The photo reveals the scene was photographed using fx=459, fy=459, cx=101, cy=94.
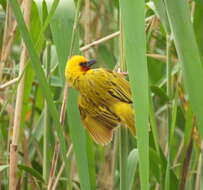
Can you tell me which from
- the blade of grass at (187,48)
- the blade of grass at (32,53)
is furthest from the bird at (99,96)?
the blade of grass at (187,48)

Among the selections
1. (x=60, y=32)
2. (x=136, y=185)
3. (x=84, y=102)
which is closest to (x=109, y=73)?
(x=84, y=102)

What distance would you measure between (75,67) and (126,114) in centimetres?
21

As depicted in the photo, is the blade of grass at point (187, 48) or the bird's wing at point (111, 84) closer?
the blade of grass at point (187, 48)

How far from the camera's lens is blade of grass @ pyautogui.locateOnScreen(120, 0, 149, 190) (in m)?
0.78

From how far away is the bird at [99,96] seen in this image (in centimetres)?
129

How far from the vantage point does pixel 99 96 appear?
4.53 ft

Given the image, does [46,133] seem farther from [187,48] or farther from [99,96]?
[187,48]

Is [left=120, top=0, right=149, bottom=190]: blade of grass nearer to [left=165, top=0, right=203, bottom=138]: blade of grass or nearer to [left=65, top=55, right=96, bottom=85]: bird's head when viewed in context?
[left=165, top=0, right=203, bottom=138]: blade of grass

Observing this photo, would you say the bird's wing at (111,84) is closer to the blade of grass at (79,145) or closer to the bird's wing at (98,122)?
the bird's wing at (98,122)

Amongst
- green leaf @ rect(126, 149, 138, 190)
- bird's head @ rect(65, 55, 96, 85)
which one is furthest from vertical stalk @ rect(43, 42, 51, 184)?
green leaf @ rect(126, 149, 138, 190)

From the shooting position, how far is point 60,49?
1166mm

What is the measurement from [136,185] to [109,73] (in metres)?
0.65

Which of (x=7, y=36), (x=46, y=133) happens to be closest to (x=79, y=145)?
(x=46, y=133)

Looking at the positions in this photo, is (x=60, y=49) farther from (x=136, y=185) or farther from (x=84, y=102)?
(x=136, y=185)
